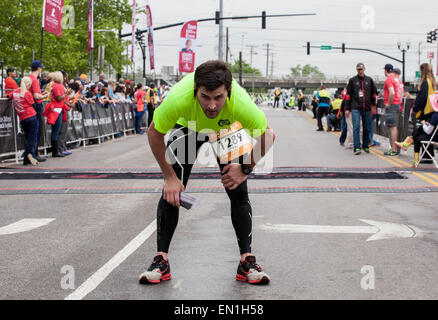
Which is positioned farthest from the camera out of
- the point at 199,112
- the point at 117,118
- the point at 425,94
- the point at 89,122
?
the point at 117,118

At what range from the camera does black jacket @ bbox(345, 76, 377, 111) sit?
1525 centimetres

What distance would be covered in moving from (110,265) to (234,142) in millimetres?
1674

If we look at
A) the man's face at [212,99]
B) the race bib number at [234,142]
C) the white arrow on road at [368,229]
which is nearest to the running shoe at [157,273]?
the race bib number at [234,142]

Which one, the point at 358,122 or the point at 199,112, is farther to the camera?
the point at 358,122

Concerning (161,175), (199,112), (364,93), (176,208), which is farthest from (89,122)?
(199,112)

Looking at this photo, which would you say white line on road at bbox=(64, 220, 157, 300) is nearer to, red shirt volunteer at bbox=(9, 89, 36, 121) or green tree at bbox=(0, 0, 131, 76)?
red shirt volunteer at bbox=(9, 89, 36, 121)

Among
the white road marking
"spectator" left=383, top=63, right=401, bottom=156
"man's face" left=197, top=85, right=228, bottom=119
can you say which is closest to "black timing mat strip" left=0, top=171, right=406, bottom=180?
"spectator" left=383, top=63, right=401, bottom=156

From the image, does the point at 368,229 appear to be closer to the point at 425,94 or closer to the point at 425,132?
the point at 425,132

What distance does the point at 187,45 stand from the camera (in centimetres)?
3600

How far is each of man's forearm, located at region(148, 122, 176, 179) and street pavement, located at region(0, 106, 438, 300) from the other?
0.88 metres

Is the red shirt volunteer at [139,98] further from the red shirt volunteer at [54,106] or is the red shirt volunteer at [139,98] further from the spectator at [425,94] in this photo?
the spectator at [425,94]

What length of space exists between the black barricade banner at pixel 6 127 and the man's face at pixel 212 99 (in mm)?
10202

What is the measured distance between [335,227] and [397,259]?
4.83 feet
